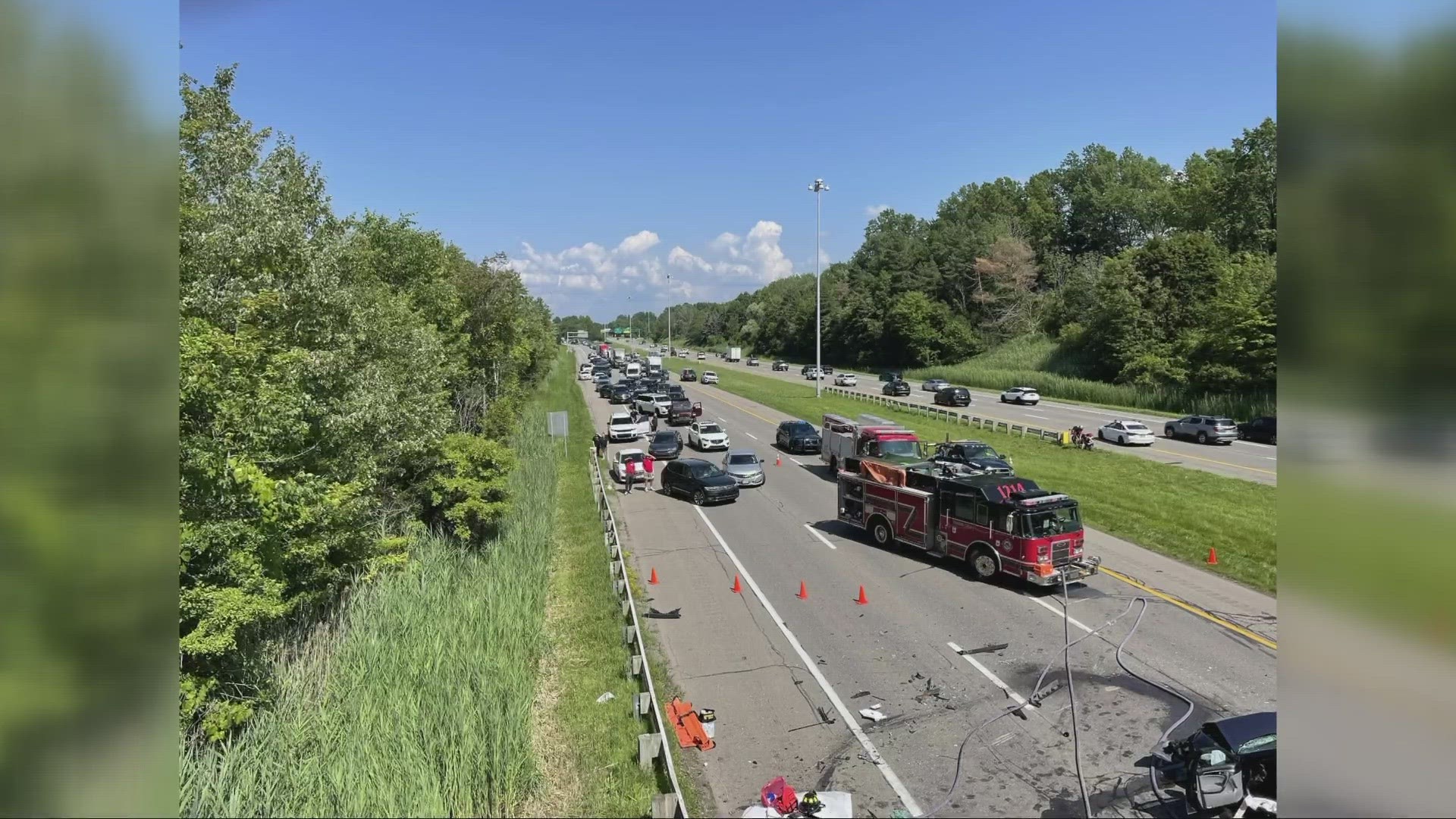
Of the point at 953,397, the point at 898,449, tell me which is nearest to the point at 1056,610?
the point at 898,449

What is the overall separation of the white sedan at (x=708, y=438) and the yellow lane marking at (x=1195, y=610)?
70.7 ft

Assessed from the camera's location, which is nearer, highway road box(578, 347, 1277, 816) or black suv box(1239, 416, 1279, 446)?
highway road box(578, 347, 1277, 816)

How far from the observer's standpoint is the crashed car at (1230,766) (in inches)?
313

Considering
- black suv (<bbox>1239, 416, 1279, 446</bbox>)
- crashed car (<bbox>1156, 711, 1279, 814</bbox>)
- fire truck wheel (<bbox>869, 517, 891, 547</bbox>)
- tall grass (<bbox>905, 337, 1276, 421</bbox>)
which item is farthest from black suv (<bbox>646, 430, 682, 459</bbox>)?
crashed car (<bbox>1156, 711, 1279, 814</bbox>)

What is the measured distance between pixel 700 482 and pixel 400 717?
55.1 feet

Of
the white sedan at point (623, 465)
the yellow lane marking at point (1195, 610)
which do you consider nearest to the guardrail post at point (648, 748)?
the yellow lane marking at point (1195, 610)

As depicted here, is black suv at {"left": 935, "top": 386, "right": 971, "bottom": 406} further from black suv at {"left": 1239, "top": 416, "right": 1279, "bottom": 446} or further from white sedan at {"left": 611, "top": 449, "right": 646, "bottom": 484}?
white sedan at {"left": 611, "top": 449, "right": 646, "bottom": 484}

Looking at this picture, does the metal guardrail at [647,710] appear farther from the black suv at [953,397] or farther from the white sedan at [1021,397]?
the white sedan at [1021,397]

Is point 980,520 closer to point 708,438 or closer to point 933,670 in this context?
point 933,670

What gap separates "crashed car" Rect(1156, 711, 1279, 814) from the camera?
7953 mm

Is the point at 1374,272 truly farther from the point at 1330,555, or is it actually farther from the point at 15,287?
the point at 15,287

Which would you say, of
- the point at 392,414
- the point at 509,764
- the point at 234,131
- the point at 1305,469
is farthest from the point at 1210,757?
the point at 234,131

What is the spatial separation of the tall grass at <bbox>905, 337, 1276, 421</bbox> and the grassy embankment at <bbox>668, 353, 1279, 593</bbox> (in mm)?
10461

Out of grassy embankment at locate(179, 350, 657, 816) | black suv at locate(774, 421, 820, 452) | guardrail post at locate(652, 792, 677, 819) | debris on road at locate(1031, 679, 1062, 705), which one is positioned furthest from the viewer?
black suv at locate(774, 421, 820, 452)
